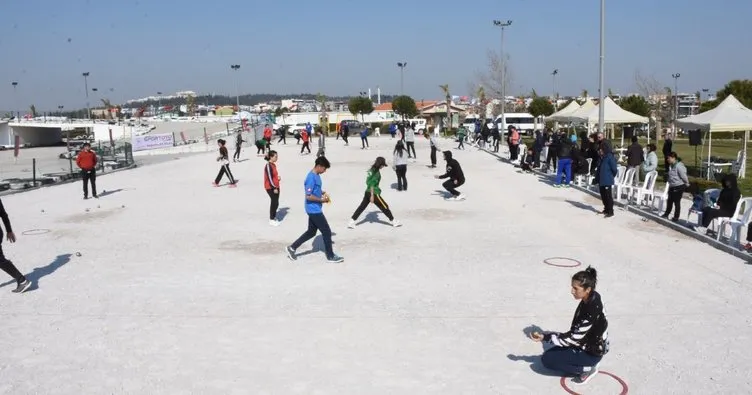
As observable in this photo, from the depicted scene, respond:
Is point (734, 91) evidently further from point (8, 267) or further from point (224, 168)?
point (8, 267)

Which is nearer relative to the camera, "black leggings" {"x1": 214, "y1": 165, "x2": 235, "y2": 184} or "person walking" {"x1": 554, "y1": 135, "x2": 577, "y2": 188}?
"person walking" {"x1": 554, "y1": 135, "x2": 577, "y2": 188}

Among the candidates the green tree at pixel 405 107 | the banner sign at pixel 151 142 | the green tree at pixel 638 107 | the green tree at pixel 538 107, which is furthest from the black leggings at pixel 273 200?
the green tree at pixel 405 107

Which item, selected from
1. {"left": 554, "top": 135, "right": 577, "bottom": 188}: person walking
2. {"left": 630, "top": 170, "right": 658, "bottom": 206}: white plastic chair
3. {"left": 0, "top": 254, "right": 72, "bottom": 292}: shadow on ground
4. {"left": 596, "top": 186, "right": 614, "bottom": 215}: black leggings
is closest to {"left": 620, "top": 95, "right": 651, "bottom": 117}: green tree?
{"left": 554, "top": 135, "right": 577, "bottom": 188}: person walking

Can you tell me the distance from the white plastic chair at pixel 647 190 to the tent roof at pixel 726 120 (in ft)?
21.6

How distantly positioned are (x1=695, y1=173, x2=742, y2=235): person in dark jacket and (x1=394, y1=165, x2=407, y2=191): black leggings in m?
8.53

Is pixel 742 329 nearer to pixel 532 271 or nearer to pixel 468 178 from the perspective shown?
pixel 532 271

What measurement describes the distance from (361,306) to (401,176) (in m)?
10.5

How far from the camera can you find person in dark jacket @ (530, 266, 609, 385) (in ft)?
16.4

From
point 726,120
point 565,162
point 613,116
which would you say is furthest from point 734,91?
point 565,162

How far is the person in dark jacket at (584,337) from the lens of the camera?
16.4 ft

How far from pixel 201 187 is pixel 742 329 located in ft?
54.2

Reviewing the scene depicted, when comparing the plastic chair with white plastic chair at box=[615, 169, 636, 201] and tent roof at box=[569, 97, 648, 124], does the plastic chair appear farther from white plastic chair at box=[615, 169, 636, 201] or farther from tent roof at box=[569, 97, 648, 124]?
tent roof at box=[569, 97, 648, 124]

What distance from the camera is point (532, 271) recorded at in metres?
8.78

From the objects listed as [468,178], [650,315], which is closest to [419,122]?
[468,178]
